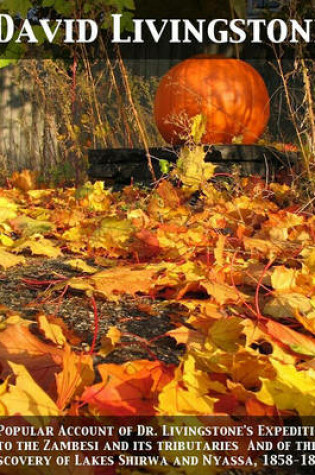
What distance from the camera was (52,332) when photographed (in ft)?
3.17

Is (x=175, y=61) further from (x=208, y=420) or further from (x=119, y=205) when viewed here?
(x=208, y=420)

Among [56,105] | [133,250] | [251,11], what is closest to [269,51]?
[251,11]

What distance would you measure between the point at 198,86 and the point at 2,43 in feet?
4.54

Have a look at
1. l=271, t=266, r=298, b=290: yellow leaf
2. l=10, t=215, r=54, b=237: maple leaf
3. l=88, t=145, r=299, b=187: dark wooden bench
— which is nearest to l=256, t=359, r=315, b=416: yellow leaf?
l=271, t=266, r=298, b=290: yellow leaf

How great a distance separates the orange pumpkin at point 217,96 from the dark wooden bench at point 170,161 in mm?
172

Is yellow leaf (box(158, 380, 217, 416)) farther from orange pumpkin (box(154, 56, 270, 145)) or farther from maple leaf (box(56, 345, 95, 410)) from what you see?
orange pumpkin (box(154, 56, 270, 145))

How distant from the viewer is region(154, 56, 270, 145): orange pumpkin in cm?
318

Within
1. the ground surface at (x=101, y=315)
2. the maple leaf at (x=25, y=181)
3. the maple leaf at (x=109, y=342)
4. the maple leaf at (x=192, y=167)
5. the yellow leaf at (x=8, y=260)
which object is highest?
the maple leaf at (x=192, y=167)

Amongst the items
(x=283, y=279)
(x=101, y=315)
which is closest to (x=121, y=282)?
(x=101, y=315)

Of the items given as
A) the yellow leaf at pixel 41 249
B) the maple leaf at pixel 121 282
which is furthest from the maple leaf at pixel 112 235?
the maple leaf at pixel 121 282

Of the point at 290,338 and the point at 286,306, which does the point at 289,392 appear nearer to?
the point at 290,338

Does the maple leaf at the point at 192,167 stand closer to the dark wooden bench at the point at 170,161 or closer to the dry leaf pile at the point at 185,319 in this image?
the dry leaf pile at the point at 185,319

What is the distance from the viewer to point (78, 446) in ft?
2.18

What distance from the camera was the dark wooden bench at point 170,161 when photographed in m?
2.95
